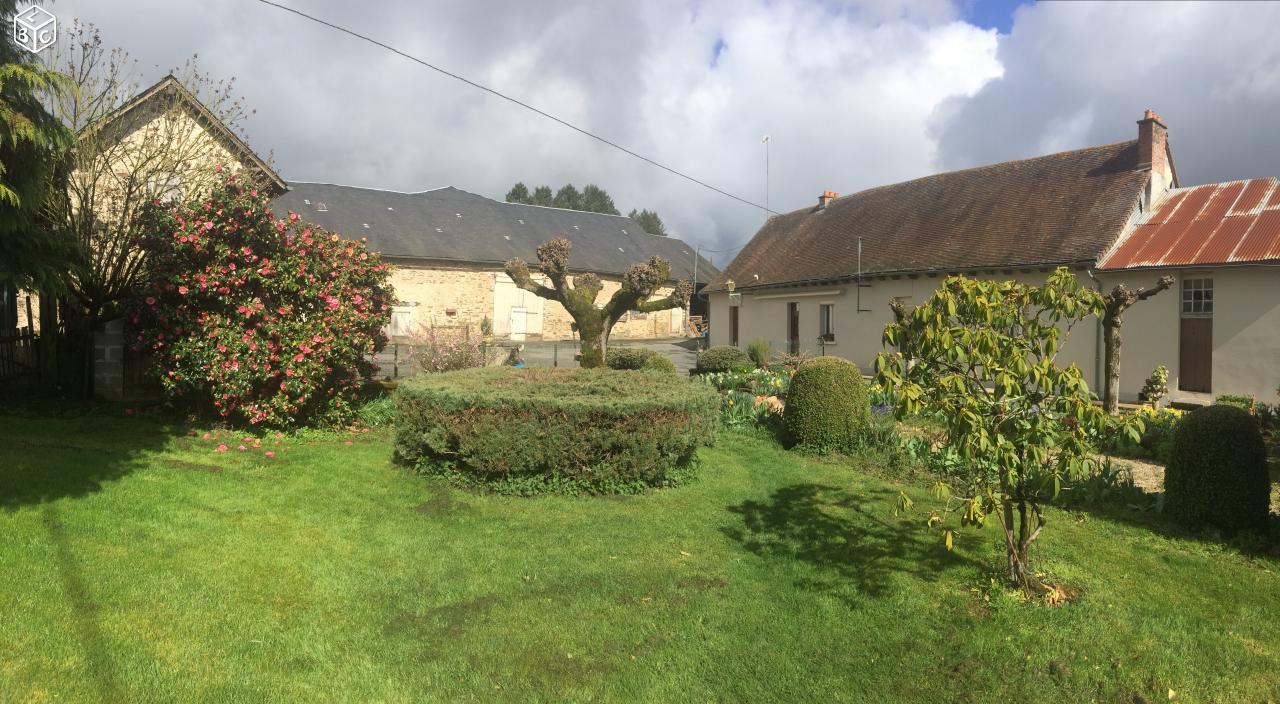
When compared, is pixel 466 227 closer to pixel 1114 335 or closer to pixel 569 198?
pixel 1114 335

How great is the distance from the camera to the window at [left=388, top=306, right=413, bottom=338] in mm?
30984

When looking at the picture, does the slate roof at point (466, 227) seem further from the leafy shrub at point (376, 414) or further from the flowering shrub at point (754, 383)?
the leafy shrub at point (376, 414)

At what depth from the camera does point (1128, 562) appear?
4.95 metres

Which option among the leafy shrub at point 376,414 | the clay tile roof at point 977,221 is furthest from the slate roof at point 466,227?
the leafy shrub at point 376,414

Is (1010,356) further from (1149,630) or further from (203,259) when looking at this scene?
(203,259)

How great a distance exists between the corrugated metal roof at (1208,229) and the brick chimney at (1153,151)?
13.4 inches

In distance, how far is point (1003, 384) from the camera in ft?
12.7

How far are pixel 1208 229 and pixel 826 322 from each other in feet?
31.2

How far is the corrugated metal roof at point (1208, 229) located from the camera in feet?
43.1

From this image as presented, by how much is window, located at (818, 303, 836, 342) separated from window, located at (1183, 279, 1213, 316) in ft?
29.1

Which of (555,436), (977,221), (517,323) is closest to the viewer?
(555,436)

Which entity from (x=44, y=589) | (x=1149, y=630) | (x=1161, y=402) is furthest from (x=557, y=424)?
(x=1161, y=402)

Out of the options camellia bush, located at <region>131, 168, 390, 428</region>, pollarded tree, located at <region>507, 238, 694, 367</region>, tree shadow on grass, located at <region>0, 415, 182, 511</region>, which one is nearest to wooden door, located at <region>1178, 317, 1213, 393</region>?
pollarded tree, located at <region>507, 238, 694, 367</region>

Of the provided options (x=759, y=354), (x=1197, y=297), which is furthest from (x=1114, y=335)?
(x=759, y=354)
